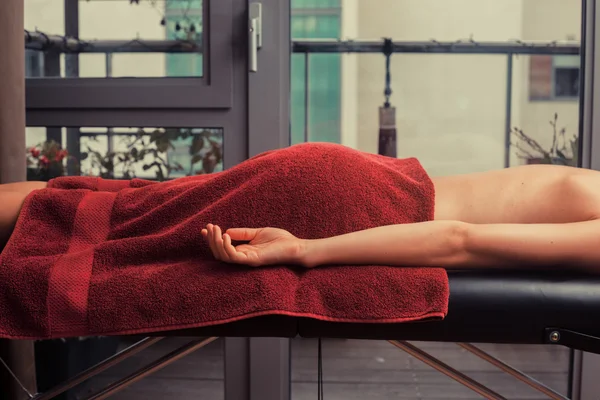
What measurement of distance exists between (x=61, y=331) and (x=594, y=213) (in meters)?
1.00

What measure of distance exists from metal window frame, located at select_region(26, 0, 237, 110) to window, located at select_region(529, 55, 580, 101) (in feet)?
2.98

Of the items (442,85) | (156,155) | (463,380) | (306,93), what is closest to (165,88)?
(156,155)

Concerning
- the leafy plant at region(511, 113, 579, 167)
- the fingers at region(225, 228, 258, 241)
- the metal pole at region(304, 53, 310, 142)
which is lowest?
the fingers at region(225, 228, 258, 241)

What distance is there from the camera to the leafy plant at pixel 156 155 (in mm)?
1932

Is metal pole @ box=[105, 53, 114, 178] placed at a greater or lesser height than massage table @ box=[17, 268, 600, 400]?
greater

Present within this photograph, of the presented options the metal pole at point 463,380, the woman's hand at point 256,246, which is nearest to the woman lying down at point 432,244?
the woman's hand at point 256,246

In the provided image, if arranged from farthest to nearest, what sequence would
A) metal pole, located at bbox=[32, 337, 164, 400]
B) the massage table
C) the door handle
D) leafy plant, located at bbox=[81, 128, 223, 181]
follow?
1. leafy plant, located at bbox=[81, 128, 223, 181]
2. the door handle
3. metal pole, located at bbox=[32, 337, 164, 400]
4. the massage table

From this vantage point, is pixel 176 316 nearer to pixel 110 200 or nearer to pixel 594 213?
pixel 110 200

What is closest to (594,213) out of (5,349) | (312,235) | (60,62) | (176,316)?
(312,235)

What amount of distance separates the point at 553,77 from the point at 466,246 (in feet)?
3.28

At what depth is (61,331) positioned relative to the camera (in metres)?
1.07

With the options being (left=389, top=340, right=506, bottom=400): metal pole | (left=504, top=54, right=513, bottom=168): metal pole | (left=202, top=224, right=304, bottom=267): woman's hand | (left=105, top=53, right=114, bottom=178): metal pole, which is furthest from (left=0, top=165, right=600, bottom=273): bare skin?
(left=105, top=53, right=114, bottom=178): metal pole

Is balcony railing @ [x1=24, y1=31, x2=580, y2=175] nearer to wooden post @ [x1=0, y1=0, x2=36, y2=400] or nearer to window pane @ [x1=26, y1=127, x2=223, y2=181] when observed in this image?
window pane @ [x1=26, y1=127, x2=223, y2=181]

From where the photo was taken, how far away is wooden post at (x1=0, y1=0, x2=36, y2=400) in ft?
5.25
